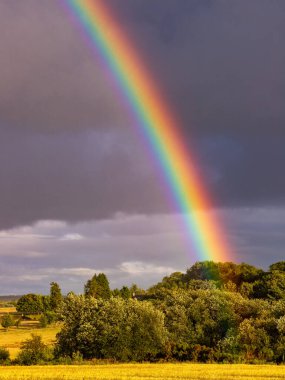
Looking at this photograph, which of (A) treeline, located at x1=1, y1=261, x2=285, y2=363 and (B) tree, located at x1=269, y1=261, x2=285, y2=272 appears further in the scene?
(B) tree, located at x1=269, y1=261, x2=285, y2=272

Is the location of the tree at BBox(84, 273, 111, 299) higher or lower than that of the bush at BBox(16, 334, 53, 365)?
higher

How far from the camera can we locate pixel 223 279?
18912 centimetres

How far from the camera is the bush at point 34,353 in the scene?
70.9m

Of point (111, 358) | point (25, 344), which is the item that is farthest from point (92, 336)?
point (25, 344)

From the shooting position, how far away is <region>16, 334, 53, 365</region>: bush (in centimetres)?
7088

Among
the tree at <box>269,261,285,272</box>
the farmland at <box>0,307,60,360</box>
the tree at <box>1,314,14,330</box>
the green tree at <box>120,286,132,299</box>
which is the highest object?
the tree at <box>269,261,285,272</box>

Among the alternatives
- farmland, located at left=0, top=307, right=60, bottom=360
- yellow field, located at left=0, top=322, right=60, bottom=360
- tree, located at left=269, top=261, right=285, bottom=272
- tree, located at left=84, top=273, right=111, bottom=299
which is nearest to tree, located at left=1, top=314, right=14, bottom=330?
farmland, located at left=0, top=307, right=60, bottom=360

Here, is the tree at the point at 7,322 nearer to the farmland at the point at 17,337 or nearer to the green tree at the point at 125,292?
the farmland at the point at 17,337

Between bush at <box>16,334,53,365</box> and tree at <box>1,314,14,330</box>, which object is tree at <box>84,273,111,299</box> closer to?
tree at <box>1,314,14,330</box>

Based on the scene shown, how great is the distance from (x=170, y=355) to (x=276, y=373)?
902 inches

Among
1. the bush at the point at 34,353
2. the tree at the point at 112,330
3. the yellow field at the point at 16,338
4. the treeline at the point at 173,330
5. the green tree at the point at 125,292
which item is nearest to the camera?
the bush at the point at 34,353

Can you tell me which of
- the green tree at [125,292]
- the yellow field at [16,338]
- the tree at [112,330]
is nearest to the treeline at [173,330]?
the tree at [112,330]

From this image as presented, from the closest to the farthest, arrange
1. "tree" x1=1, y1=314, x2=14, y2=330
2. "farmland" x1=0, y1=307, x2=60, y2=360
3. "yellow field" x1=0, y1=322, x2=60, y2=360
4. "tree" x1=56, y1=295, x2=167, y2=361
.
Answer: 1. "tree" x1=56, y1=295, x2=167, y2=361
2. "yellow field" x1=0, y1=322, x2=60, y2=360
3. "farmland" x1=0, y1=307, x2=60, y2=360
4. "tree" x1=1, y1=314, x2=14, y2=330

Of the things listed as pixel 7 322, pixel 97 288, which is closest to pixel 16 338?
pixel 7 322
